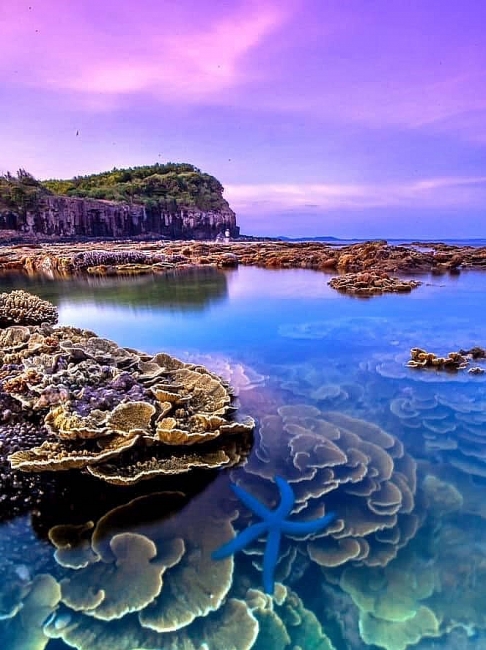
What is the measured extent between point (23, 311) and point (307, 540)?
5768mm

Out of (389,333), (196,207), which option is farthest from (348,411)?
(196,207)

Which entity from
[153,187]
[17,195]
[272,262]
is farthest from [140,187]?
[272,262]

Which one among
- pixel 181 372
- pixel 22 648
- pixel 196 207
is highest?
pixel 196 207

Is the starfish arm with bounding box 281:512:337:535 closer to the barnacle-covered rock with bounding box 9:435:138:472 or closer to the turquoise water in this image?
the turquoise water

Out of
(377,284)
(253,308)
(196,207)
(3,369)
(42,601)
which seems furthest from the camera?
(196,207)

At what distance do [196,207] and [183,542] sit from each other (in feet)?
216

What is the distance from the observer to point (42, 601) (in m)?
1.77

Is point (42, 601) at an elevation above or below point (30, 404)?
below

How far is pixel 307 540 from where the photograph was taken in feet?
6.86

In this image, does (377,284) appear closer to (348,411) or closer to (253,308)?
(253,308)

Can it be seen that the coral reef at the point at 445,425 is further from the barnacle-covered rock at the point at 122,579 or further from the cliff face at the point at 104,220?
the cliff face at the point at 104,220

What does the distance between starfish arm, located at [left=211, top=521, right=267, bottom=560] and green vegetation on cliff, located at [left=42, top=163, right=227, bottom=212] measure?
2277 inches

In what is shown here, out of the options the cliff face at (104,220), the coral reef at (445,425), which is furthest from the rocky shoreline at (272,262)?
the cliff face at (104,220)

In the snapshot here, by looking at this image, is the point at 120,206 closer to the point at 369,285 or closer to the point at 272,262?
the point at 272,262
